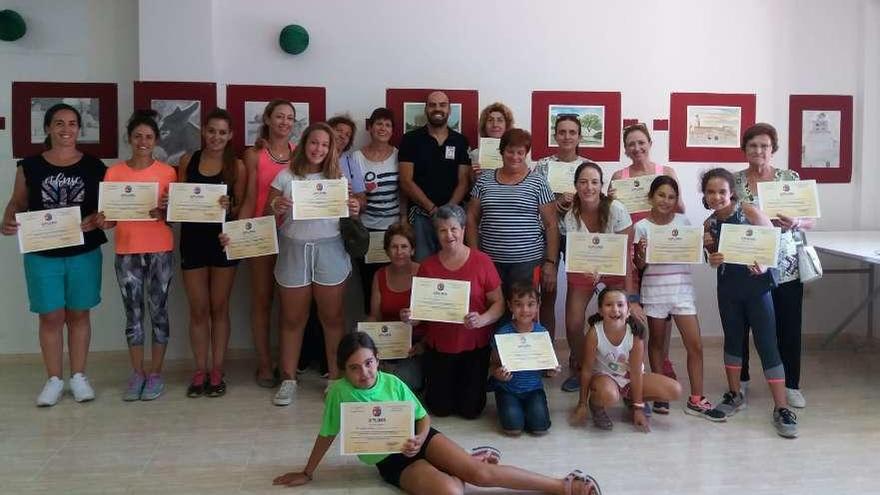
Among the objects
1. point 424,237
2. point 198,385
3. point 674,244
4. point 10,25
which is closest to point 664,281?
point 674,244

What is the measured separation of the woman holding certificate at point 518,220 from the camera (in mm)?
4105

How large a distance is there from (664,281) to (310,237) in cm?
202

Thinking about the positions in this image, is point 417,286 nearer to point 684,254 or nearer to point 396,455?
point 396,455

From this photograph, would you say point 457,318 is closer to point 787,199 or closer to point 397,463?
point 397,463

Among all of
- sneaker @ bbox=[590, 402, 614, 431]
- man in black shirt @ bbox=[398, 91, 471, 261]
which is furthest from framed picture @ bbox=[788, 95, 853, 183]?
sneaker @ bbox=[590, 402, 614, 431]

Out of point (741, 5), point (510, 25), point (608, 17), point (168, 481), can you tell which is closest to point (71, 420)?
point (168, 481)

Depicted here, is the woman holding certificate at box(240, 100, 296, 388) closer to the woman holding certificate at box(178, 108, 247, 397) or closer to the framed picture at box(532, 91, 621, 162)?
the woman holding certificate at box(178, 108, 247, 397)

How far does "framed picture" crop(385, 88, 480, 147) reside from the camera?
196 inches

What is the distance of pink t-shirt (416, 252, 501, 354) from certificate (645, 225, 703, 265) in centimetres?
87

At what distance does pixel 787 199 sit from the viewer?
3.90 m

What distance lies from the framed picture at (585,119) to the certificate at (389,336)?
6.40 ft

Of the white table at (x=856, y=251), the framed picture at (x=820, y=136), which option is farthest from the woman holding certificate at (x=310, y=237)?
the framed picture at (x=820, y=136)

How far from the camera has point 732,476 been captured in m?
3.11

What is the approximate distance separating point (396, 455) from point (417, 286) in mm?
1009
